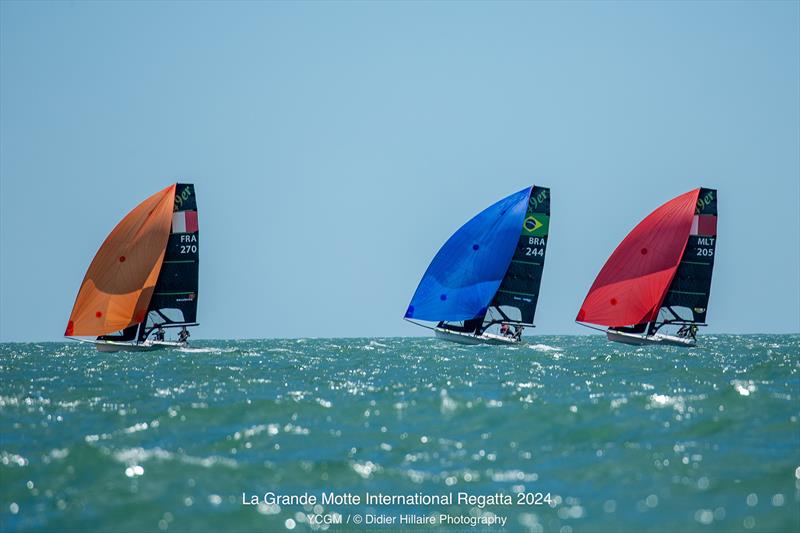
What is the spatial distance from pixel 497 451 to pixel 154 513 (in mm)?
6061

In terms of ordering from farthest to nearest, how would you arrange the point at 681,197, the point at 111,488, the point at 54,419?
the point at 681,197 → the point at 54,419 → the point at 111,488

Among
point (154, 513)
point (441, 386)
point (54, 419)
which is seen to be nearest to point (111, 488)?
point (154, 513)

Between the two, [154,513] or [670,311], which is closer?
[154,513]

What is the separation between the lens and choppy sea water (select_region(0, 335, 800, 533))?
14.1 metres

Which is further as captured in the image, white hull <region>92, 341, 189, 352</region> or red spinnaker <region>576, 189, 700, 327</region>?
red spinnaker <region>576, 189, 700, 327</region>

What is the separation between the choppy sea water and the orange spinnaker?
22056 millimetres

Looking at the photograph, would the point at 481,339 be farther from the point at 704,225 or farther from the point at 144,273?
the point at 144,273

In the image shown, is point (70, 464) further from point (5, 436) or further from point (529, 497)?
point (529, 497)

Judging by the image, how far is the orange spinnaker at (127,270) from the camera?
52000 mm

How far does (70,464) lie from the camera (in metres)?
16.8

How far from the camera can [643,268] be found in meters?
58.4
